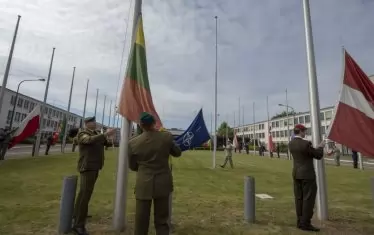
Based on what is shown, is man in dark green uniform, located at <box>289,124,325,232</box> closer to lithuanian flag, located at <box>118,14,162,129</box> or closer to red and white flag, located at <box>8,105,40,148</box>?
lithuanian flag, located at <box>118,14,162,129</box>

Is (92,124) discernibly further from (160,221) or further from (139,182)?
(160,221)

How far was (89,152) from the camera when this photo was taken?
5.93 meters

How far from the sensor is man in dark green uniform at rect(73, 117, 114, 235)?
18.5ft

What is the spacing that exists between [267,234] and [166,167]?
2962mm

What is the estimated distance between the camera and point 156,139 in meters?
4.45

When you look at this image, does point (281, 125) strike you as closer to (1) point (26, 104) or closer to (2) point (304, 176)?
(1) point (26, 104)

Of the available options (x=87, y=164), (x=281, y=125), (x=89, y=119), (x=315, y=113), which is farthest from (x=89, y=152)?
(x=281, y=125)

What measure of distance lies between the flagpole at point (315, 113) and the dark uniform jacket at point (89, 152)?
5014 mm

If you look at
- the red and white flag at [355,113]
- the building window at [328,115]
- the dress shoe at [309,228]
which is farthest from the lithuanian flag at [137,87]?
the building window at [328,115]

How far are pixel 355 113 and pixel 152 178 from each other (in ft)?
16.9

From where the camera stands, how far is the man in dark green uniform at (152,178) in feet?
14.3

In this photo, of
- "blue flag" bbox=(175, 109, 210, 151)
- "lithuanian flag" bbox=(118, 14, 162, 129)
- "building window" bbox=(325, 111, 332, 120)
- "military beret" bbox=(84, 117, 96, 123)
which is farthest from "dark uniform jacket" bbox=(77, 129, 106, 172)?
"building window" bbox=(325, 111, 332, 120)

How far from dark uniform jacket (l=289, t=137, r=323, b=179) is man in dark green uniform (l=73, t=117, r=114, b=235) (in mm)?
3913

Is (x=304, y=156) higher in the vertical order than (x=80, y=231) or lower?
higher
